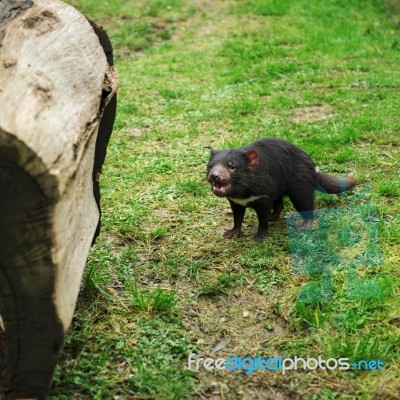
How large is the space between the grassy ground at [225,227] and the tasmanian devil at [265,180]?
17cm

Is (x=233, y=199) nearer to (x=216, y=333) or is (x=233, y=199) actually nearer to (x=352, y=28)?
(x=216, y=333)

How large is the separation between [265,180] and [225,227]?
1.88 feet

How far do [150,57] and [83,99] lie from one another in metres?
6.57

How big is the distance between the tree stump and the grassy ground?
45 centimetres

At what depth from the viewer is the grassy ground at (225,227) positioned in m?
3.05

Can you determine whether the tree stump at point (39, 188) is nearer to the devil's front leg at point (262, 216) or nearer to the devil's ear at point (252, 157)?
the devil's ear at point (252, 157)

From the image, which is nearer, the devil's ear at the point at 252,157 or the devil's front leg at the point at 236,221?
the devil's ear at the point at 252,157

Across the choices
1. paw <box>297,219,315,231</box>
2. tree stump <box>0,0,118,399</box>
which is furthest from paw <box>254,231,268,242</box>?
tree stump <box>0,0,118,399</box>

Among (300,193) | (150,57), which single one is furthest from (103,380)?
(150,57)

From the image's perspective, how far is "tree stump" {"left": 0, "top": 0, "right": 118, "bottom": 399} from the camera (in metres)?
2.32

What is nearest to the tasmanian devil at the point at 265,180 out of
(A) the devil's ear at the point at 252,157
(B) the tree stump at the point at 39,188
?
(A) the devil's ear at the point at 252,157

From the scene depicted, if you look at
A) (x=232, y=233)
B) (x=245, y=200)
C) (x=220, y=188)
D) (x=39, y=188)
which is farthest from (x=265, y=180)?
(x=39, y=188)

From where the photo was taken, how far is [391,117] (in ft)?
20.7

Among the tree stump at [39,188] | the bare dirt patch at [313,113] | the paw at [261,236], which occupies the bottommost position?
the bare dirt patch at [313,113]
